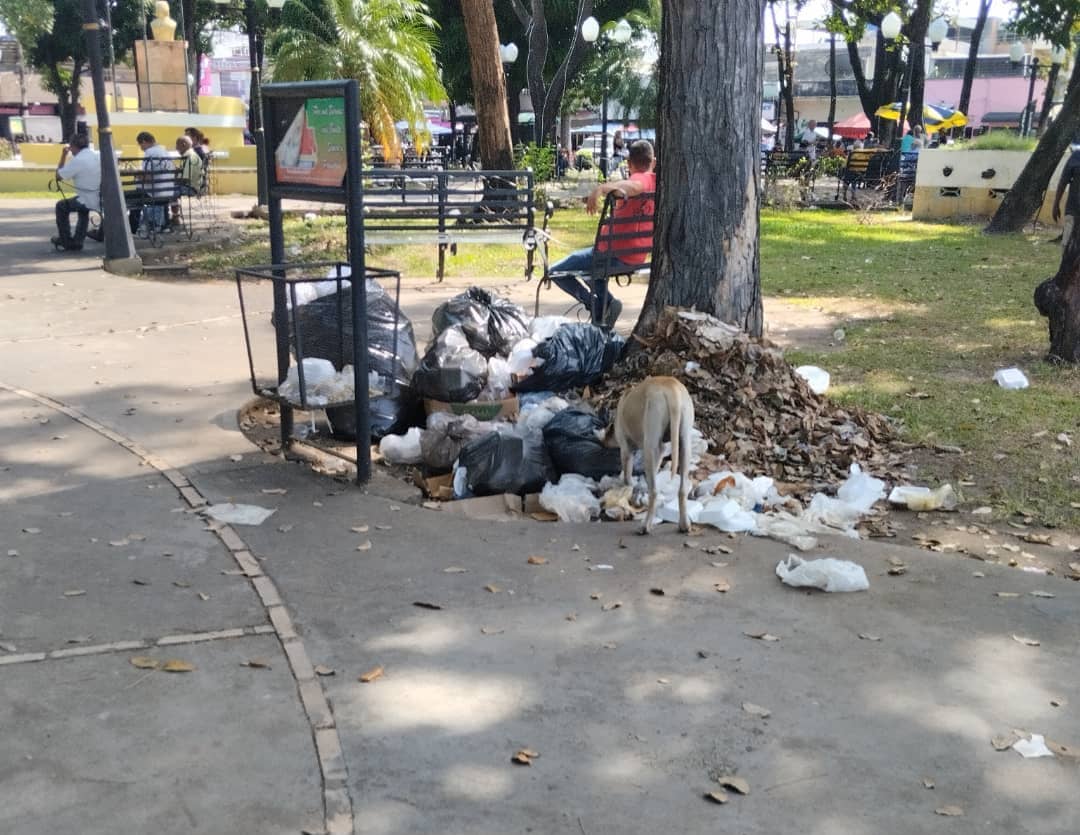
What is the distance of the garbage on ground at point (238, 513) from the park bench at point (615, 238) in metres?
3.72

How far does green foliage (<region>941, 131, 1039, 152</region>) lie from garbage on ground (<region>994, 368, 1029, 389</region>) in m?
13.7

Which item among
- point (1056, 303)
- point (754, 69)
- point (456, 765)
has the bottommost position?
point (456, 765)

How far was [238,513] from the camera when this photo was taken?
523cm

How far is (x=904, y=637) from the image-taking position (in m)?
4.07

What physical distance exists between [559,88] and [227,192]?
8.43 m

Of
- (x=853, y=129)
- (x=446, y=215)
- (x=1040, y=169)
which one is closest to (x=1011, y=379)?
(x=446, y=215)

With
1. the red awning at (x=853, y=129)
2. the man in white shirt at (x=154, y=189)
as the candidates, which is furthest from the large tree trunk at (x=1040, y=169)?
the red awning at (x=853, y=129)

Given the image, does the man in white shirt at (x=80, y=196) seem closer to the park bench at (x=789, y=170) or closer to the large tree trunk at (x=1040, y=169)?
the park bench at (x=789, y=170)

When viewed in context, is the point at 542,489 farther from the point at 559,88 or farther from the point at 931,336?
the point at 559,88

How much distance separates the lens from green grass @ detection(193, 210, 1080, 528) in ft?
19.8

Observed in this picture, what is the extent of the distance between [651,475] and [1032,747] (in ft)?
6.94

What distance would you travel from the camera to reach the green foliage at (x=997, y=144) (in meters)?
19.8

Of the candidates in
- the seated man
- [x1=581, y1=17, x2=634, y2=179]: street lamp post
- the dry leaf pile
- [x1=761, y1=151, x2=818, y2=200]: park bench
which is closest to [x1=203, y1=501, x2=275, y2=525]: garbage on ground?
the dry leaf pile

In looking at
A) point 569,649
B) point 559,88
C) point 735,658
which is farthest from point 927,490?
point 559,88
